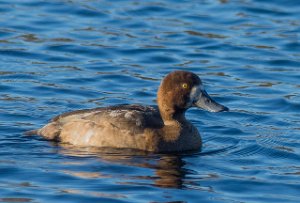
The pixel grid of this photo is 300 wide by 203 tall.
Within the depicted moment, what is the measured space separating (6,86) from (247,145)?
14.2 ft

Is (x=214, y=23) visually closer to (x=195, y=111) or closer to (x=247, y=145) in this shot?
(x=195, y=111)

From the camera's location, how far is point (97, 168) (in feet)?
37.3

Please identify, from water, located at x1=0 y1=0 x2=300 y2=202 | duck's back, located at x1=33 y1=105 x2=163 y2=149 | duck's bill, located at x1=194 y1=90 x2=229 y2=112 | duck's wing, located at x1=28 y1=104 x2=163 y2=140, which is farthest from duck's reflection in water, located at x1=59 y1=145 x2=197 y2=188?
duck's bill, located at x1=194 y1=90 x2=229 y2=112

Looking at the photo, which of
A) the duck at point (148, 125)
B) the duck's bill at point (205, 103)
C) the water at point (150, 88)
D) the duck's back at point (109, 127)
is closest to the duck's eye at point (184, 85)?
the duck at point (148, 125)

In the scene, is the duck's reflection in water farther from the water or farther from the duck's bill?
the duck's bill

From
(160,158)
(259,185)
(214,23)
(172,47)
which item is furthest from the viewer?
(214,23)

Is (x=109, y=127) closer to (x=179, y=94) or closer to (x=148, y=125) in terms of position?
(x=148, y=125)

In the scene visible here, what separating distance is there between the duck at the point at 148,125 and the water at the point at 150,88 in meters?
0.22

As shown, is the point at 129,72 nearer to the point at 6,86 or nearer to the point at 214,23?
the point at 6,86

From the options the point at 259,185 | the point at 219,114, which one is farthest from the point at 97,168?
the point at 219,114

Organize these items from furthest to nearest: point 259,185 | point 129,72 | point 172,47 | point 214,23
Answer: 1. point 214,23
2. point 172,47
3. point 129,72
4. point 259,185

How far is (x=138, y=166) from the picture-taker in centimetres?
1155

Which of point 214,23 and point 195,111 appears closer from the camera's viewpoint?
point 195,111

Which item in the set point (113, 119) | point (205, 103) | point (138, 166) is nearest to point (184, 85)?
point (205, 103)
